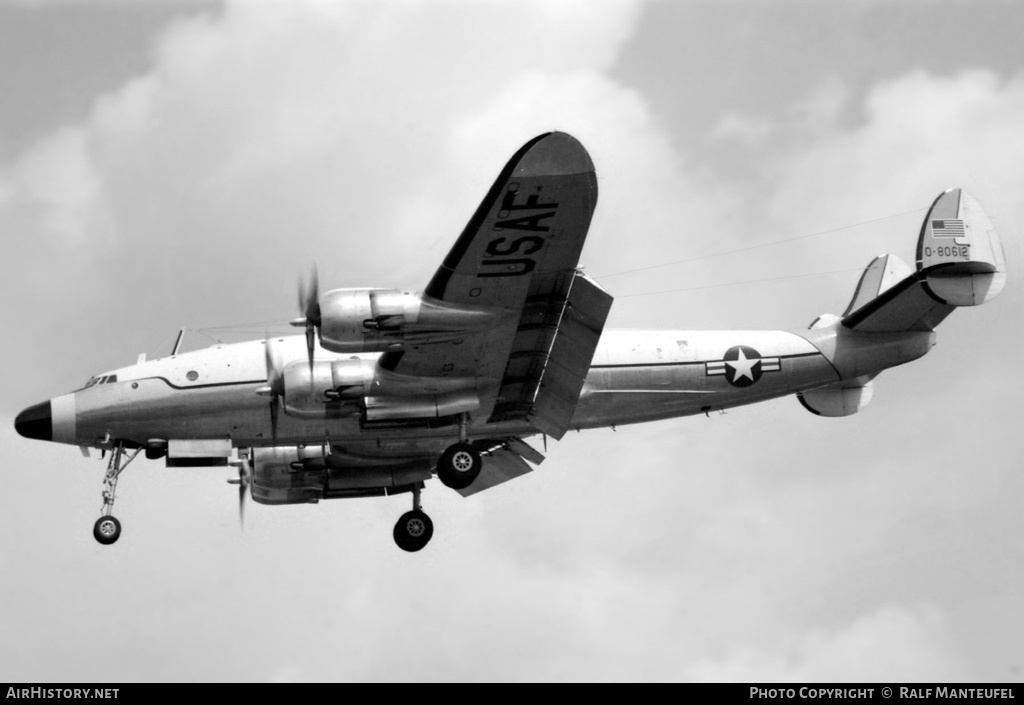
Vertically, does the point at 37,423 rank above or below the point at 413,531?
above

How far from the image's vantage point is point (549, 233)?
27.7 metres

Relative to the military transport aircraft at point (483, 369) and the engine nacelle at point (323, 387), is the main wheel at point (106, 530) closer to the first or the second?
the military transport aircraft at point (483, 369)

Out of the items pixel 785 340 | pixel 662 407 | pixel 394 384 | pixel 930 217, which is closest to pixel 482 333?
pixel 394 384

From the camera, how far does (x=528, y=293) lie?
29.4 metres

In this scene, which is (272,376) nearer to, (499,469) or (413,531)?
(413,531)

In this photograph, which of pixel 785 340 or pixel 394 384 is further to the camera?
pixel 785 340

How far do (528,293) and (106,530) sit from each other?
9.21 m

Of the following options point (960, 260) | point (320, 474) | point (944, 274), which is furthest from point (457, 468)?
point (960, 260)

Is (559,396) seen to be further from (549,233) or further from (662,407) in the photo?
(549,233)

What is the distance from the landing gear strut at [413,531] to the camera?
34.8 m

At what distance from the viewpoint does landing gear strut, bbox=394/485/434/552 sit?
34844mm

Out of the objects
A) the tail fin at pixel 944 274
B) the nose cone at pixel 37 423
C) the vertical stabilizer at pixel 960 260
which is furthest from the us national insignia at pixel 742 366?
the nose cone at pixel 37 423

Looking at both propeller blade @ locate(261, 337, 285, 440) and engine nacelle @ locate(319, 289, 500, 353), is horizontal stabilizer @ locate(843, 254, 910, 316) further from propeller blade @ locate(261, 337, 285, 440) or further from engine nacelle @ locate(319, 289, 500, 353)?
propeller blade @ locate(261, 337, 285, 440)
